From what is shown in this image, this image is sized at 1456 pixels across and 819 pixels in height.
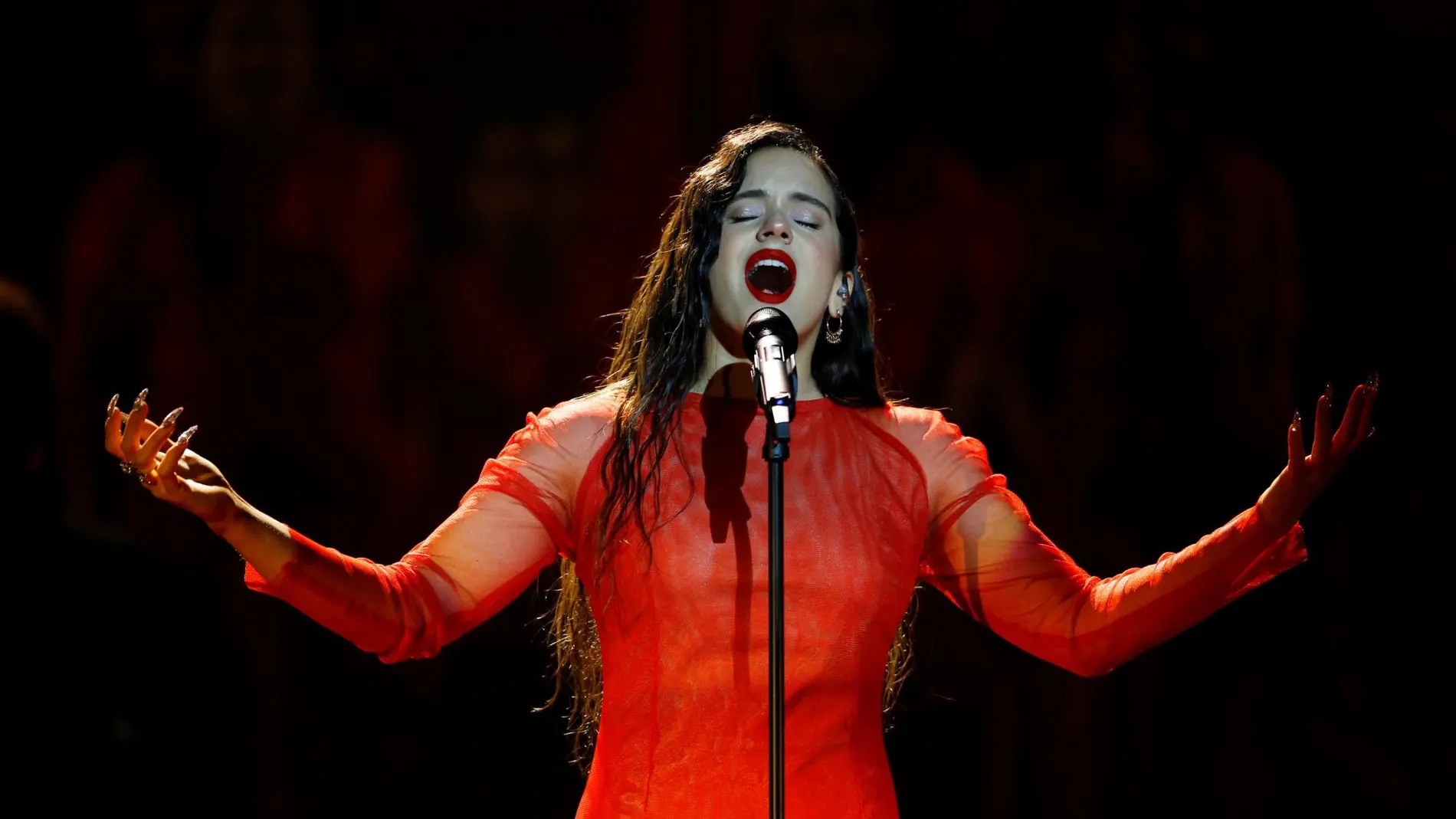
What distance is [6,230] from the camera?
12.3 ft

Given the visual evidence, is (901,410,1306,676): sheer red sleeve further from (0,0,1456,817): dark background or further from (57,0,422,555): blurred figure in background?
(57,0,422,555): blurred figure in background

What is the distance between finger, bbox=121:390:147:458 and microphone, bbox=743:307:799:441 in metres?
0.74

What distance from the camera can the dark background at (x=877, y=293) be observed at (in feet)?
12.6

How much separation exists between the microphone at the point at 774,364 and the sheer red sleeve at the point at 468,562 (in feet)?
1.56

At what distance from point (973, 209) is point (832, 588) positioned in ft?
8.00

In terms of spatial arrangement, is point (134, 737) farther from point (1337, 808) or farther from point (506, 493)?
point (1337, 808)

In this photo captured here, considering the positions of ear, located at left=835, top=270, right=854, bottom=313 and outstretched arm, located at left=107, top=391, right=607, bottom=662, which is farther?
ear, located at left=835, top=270, right=854, bottom=313

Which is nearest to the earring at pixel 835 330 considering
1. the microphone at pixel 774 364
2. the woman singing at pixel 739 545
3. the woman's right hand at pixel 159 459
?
the woman singing at pixel 739 545

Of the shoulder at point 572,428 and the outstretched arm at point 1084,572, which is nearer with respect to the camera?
the outstretched arm at point 1084,572

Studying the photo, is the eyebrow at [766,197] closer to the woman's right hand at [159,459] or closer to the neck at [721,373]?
the neck at [721,373]

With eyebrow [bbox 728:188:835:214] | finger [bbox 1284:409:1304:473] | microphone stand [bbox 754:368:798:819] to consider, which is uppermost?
eyebrow [bbox 728:188:835:214]

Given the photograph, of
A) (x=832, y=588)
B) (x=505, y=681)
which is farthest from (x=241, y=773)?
(x=832, y=588)

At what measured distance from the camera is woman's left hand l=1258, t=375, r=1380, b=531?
1.80 metres

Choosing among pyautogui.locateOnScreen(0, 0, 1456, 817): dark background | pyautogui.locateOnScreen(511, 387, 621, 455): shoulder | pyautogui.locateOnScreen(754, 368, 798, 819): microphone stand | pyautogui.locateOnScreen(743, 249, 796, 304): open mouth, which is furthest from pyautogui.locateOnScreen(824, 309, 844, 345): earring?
pyautogui.locateOnScreen(0, 0, 1456, 817): dark background
